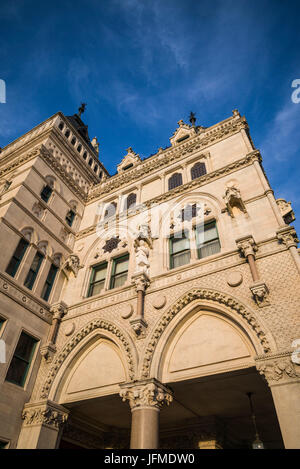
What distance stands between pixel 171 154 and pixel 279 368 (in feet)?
A: 49.1

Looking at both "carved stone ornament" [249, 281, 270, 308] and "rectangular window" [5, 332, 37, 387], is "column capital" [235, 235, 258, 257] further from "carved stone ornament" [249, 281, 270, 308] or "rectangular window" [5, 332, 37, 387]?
"rectangular window" [5, 332, 37, 387]

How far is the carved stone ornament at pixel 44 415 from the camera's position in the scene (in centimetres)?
1194

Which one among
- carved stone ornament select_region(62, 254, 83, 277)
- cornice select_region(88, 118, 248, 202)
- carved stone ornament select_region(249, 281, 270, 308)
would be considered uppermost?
cornice select_region(88, 118, 248, 202)

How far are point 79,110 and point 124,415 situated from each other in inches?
1345

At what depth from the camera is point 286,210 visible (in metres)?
13.1

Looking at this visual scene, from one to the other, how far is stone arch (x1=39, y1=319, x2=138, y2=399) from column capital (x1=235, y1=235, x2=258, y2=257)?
17.7 ft

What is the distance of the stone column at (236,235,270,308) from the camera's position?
9.96 meters

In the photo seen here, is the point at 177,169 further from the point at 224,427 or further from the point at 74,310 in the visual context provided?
the point at 224,427

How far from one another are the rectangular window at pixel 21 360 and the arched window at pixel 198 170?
11984 mm

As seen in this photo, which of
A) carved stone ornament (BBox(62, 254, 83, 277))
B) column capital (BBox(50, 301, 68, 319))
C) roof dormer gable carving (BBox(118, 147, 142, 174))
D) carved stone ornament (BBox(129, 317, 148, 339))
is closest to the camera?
carved stone ornament (BBox(129, 317, 148, 339))

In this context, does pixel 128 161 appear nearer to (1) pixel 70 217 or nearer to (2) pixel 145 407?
(1) pixel 70 217

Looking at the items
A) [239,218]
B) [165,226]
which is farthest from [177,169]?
[239,218]

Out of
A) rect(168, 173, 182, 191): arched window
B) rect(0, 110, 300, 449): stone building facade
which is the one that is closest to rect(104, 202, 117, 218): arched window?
rect(0, 110, 300, 449): stone building facade

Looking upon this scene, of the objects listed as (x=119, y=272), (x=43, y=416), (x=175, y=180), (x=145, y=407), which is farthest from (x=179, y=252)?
(x=43, y=416)
